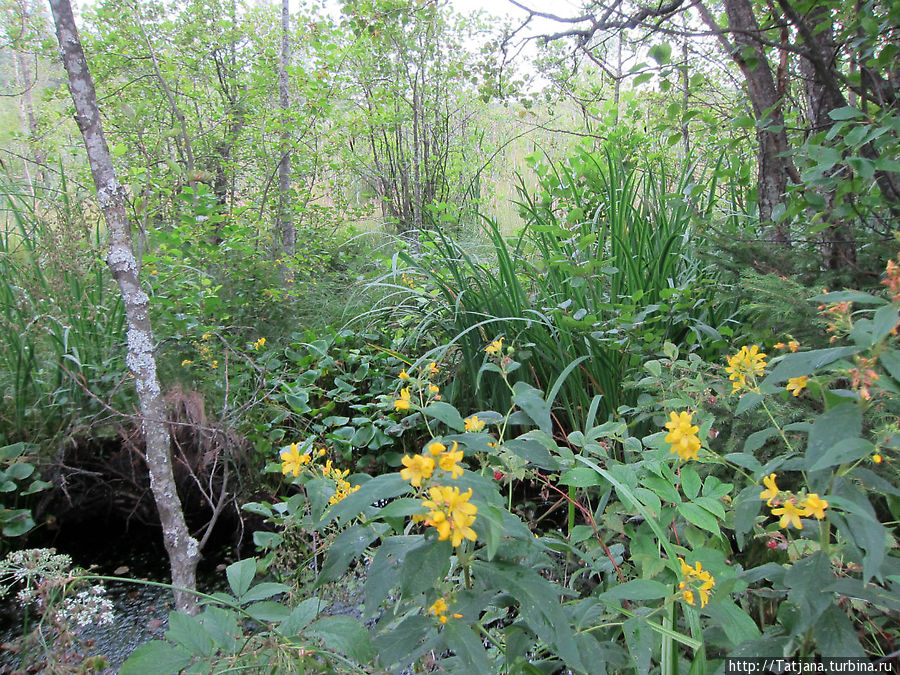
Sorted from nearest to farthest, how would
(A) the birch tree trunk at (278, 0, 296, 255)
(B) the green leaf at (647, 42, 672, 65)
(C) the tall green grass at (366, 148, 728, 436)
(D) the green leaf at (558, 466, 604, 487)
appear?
1. (D) the green leaf at (558, 466, 604, 487)
2. (B) the green leaf at (647, 42, 672, 65)
3. (C) the tall green grass at (366, 148, 728, 436)
4. (A) the birch tree trunk at (278, 0, 296, 255)

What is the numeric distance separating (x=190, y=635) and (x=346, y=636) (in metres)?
0.21

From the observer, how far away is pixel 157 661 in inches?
26.1

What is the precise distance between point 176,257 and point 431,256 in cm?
121

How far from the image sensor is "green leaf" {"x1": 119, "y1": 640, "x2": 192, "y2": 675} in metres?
0.65

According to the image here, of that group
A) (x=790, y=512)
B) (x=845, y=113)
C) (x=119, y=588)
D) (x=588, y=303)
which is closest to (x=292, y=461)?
(x=790, y=512)

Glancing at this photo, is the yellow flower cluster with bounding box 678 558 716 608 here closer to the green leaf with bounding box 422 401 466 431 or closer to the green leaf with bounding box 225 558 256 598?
the green leaf with bounding box 422 401 466 431

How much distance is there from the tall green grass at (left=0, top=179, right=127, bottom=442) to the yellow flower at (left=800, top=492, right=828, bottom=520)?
1.79m

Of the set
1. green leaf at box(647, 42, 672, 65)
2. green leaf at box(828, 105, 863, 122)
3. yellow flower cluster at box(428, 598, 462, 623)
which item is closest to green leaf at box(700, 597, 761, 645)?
yellow flower cluster at box(428, 598, 462, 623)

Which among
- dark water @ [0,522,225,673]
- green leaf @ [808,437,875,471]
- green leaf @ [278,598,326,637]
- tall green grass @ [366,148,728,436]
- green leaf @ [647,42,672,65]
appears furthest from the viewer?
tall green grass @ [366,148,728,436]

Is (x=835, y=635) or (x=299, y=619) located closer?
(x=835, y=635)

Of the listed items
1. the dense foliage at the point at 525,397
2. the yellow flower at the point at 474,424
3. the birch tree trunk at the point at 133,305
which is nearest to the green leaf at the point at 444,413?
the dense foliage at the point at 525,397

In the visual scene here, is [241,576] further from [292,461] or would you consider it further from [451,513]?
[451,513]

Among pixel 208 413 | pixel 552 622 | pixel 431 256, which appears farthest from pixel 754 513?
pixel 431 256

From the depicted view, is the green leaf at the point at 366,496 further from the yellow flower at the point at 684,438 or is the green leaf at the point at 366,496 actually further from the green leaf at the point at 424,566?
the yellow flower at the point at 684,438
